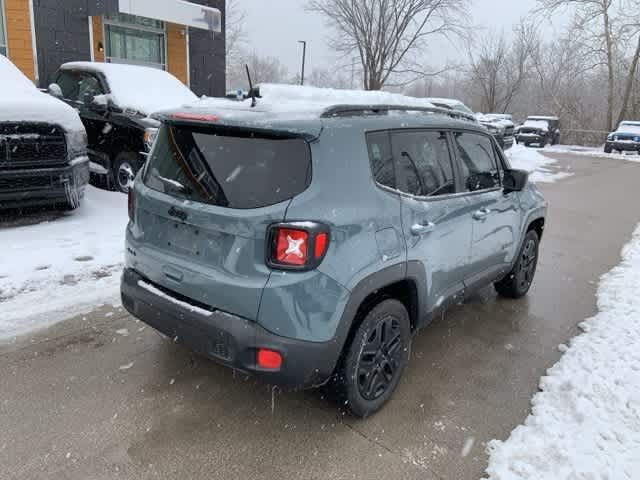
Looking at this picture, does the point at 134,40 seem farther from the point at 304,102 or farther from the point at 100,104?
the point at 304,102

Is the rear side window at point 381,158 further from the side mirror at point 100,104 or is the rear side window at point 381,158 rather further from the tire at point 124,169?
the side mirror at point 100,104

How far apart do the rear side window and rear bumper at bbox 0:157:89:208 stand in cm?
467

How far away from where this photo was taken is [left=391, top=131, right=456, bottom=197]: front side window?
3025 mm

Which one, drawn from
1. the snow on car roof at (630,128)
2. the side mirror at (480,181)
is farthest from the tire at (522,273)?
the snow on car roof at (630,128)

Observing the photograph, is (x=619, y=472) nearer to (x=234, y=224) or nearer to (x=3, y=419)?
(x=234, y=224)

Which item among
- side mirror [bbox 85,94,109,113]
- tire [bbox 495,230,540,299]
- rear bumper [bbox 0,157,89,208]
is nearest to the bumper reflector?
tire [bbox 495,230,540,299]

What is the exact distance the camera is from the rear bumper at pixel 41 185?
18.5 feet

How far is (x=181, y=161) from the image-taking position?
113 inches

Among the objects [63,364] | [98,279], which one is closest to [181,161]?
[63,364]

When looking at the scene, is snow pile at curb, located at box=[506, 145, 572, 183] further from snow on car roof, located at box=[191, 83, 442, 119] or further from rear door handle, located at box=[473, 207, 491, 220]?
snow on car roof, located at box=[191, 83, 442, 119]

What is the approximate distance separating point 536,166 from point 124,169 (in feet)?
51.0

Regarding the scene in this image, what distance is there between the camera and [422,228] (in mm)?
3033

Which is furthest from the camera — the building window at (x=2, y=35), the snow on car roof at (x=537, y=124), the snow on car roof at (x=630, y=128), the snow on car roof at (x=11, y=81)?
the snow on car roof at (x=537, y=124)

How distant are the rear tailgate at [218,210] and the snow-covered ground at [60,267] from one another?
1.69 m
